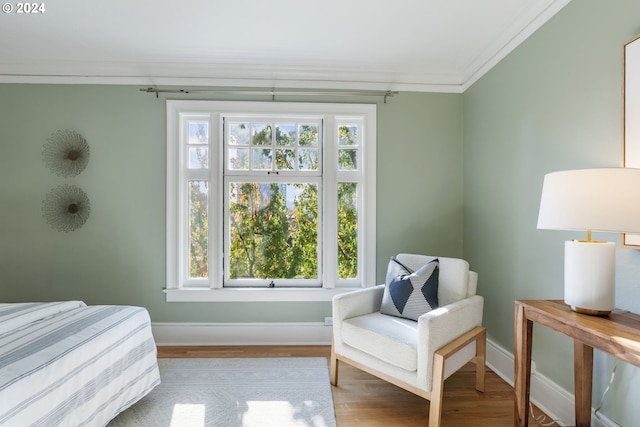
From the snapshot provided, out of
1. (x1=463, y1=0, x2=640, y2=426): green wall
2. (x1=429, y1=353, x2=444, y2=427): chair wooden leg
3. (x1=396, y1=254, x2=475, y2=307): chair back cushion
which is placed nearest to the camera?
(x1=463, y1=0, x2=640, y2=426): green wall

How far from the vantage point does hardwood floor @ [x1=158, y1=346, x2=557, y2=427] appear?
A: 183 centimetres

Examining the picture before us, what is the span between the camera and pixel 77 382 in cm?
142

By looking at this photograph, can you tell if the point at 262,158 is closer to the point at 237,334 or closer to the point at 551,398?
the point at 237,334

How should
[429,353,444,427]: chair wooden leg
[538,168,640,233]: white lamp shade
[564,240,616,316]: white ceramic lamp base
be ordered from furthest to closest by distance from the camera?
[429,353,444,427]: chair wooden leg < [564,240,616,316]: white ceramic lamp base < [538,168,640,233]: white lamp shade

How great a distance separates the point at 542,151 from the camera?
77.3 inches

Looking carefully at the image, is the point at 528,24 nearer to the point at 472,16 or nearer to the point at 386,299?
the point at 472,16

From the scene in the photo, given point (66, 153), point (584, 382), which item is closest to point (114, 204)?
point (66, 153)

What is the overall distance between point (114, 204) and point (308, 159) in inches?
69.1

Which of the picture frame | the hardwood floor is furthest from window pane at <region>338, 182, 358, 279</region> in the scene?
the picture frame

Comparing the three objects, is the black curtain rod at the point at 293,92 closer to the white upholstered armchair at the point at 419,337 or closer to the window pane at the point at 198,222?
the window pane at the point at 198,222

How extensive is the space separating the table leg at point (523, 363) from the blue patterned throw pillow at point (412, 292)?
0.62 metres

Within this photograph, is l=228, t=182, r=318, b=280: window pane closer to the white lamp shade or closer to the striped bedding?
the striped bedding

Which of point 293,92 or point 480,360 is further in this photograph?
point 293,92

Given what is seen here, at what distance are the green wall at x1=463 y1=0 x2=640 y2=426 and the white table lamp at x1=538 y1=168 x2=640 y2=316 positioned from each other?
24 centimetres
